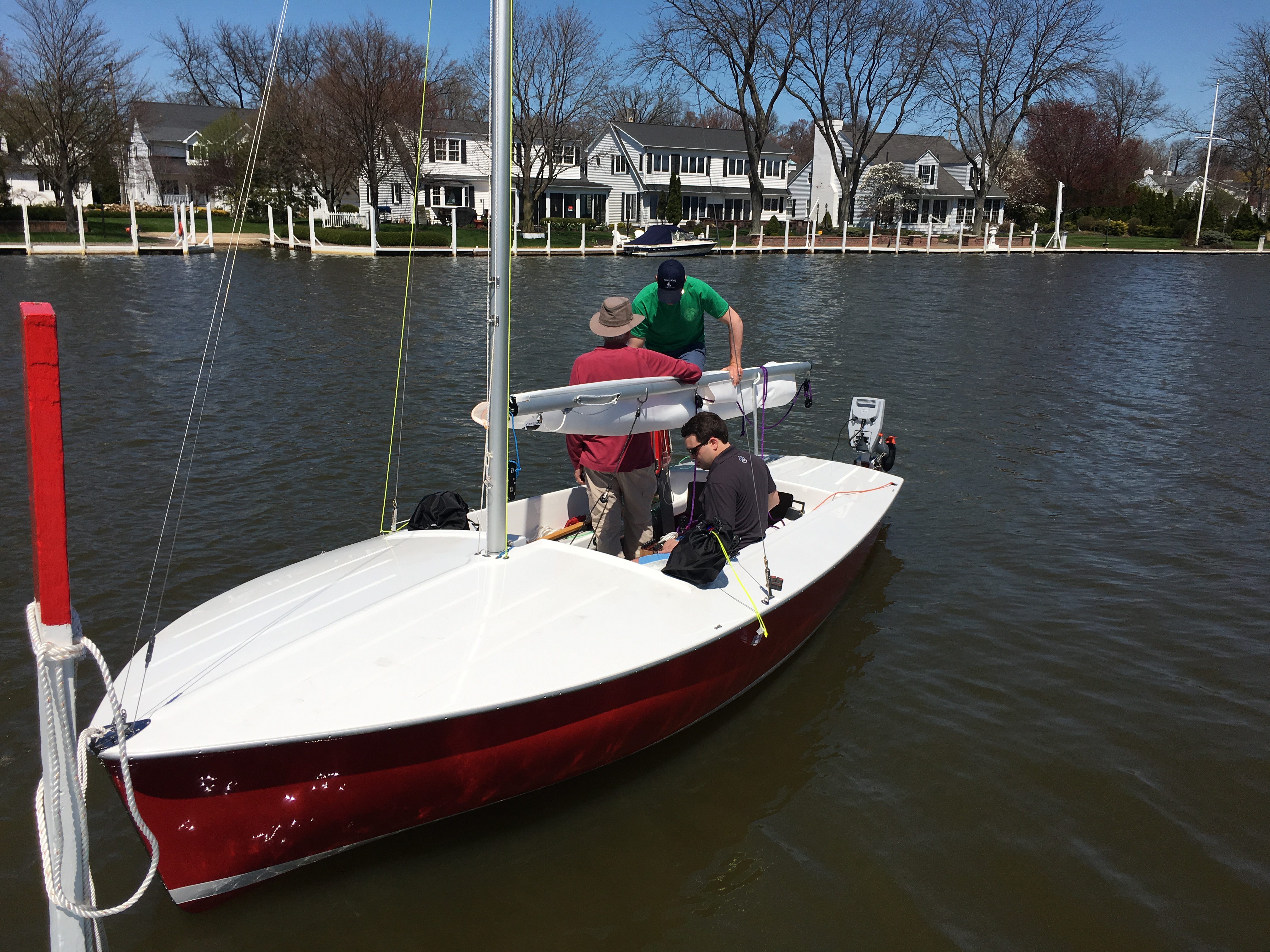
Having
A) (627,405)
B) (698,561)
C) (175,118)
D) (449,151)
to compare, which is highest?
(175,118)

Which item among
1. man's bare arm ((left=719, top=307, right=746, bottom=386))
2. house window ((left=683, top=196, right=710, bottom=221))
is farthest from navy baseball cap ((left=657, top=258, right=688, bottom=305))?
house window ((left=683, top=196, right=710, bottom=221))

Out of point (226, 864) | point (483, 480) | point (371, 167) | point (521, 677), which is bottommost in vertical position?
point (226, 864)

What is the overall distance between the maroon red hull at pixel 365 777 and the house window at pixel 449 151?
6054 cm

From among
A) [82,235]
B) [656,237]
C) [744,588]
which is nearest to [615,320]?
[744,588]

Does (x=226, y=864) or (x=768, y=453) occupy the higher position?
(x=768, y=453)

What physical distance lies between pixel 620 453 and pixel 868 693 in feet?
8.16

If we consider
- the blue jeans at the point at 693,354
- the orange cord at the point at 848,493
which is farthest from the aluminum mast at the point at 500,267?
the orange cord at the point at 848,493

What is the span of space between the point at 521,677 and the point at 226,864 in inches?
59.7

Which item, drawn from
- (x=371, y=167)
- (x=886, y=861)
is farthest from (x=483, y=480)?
(x=371, y=167)

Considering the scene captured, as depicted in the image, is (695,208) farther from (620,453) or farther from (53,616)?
(53,616)

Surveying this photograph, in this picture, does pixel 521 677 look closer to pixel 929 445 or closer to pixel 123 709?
pixel 123 709

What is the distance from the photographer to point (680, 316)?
7586mm

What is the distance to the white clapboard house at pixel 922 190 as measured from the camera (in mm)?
67625

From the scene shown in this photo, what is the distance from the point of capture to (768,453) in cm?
943
